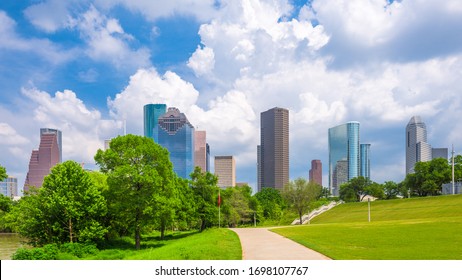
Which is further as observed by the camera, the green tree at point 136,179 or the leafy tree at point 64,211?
the green tree at point 136,179

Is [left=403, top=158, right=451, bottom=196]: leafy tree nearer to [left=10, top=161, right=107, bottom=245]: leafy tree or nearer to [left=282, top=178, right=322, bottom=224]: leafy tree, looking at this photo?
[left=282, top=178, right=322, bottom=224]: leafy tree

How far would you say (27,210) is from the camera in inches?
1337

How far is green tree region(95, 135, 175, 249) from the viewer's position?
33062mm

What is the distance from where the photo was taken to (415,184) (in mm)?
85125

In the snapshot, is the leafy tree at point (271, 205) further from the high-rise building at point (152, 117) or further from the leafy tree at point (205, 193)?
the high-rise building at point (152, 117)

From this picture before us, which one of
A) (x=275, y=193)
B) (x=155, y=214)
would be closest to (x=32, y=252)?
(x=155, y=214)

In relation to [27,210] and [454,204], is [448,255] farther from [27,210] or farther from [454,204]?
[454,204]

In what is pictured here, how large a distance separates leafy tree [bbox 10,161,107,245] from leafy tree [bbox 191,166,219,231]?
20.3 meters

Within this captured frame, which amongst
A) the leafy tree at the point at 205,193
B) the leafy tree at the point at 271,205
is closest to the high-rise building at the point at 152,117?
the leafy tree at the point at 205,193

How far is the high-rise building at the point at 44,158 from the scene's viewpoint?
2759 cm

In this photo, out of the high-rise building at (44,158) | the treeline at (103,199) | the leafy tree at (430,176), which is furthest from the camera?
the leafy tree at (430,176)

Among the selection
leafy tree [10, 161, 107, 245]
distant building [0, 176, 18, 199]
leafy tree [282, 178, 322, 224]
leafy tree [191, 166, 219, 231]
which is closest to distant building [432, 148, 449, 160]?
leafy tree [282, 178, 322, 224]

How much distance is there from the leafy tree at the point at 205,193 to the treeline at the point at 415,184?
49.1 metres
